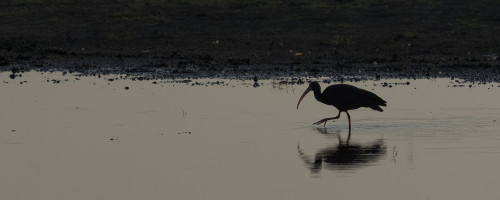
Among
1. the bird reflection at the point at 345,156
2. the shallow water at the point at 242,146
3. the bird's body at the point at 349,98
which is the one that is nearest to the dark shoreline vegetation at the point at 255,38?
the shallow water at the point at 242,146

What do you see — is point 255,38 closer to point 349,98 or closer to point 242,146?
point 349,98

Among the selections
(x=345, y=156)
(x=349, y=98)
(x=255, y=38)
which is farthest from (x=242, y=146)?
(x=255, y=38)

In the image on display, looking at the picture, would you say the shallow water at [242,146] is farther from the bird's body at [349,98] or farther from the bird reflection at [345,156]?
the bird's body at [349,98]

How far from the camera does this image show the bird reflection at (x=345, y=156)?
10.6 metres

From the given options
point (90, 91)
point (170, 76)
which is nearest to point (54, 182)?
point (90, 91)

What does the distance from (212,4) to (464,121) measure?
21920 millimetres

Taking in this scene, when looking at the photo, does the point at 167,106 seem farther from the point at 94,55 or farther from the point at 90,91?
the point at 94,55

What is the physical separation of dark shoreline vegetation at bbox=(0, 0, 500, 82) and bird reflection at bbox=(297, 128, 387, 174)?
8836mm

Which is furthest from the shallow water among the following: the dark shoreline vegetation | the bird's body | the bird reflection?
the dark shoreline vegetation

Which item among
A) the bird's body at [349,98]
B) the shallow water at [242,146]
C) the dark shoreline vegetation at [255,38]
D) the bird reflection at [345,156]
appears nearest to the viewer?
the shallow water at [242,146]

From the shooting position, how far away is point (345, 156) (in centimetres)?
1131

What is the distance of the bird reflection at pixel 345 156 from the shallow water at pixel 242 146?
0.01 meters

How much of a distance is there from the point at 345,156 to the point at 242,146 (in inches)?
41.8

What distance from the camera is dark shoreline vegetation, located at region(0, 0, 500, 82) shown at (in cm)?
2383
